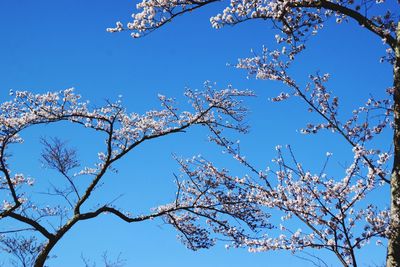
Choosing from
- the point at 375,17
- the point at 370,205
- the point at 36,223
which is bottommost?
the point at 370,205

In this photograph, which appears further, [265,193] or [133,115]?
[133,115]

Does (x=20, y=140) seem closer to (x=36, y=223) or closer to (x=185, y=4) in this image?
(x=36, y=223)

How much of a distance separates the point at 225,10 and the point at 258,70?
2198 mm

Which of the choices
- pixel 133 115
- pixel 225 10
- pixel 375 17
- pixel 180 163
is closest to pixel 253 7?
pixel 225 10

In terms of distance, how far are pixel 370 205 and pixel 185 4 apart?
5.01 m

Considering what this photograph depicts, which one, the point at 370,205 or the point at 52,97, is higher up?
the point at 52,97

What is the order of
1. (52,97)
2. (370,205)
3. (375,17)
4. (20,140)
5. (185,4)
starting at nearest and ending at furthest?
(370,205) < (375,17) < (185,4) < (52,97) < (20,140)

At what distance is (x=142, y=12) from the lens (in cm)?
915

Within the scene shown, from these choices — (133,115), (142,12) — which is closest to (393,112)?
(142,12)

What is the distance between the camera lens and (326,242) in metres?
6.59

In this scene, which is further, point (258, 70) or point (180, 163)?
point (180, 163)

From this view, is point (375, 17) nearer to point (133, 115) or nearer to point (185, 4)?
point (185, 4)

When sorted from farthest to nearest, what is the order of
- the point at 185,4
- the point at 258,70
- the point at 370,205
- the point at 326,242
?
1. the point at 258,70
2. the point at 185,4
3. the point at 370,205
4. the point at 326,242

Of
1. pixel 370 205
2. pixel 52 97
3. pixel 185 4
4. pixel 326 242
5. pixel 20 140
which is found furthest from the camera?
pixel 20 140
